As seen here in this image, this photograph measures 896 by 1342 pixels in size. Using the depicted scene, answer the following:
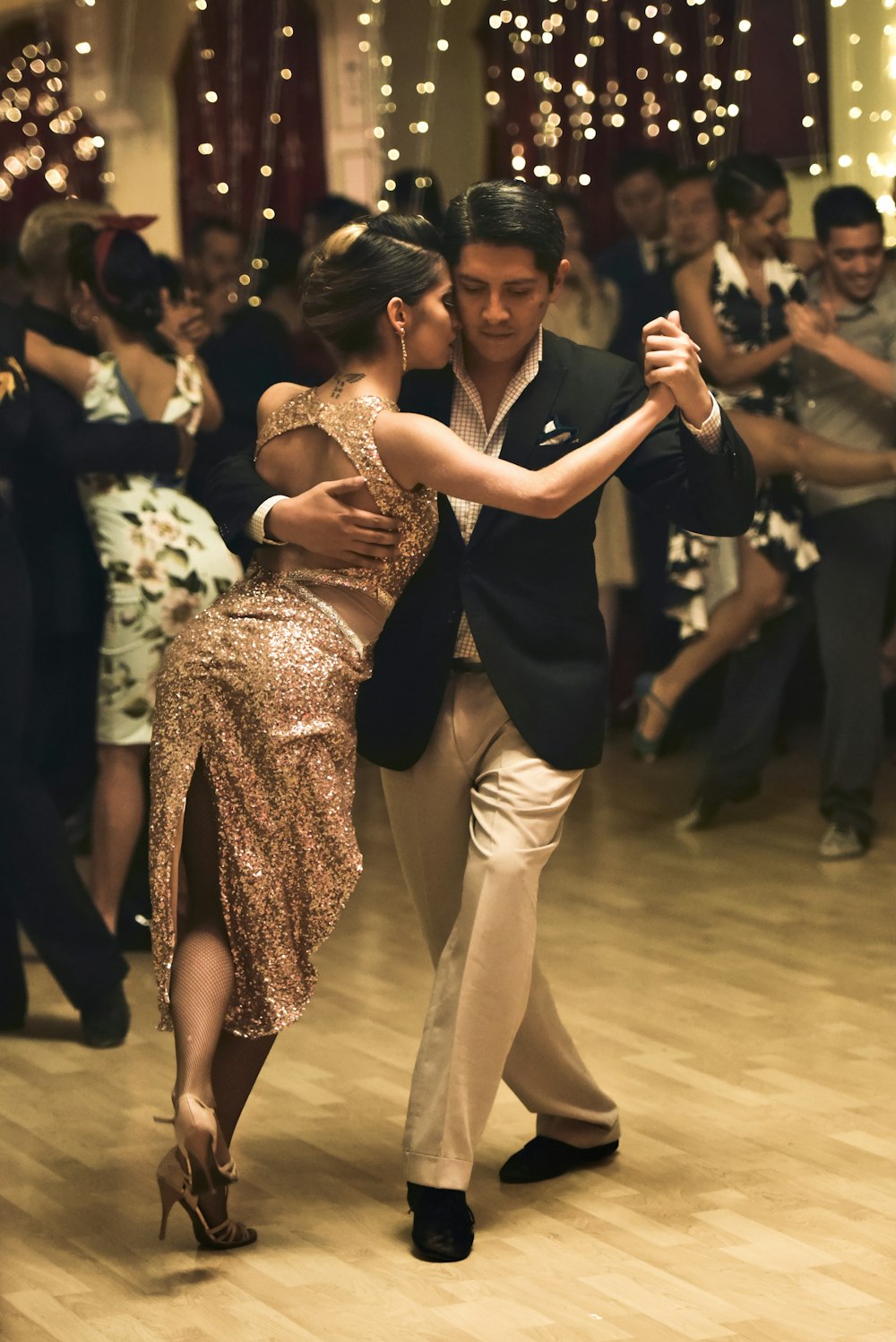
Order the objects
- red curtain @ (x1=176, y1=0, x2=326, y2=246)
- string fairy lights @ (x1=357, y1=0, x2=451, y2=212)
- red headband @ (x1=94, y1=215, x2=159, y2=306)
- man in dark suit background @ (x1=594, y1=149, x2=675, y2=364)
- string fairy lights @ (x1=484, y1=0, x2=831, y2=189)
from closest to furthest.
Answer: red headband @ (x1=94, y1=215, x2=159, y2=306) → man in dark suit background @ (x1=594, y1=149, x2=675, y2=364) → string fairy lights @ (x1=484, y1=0, x2=831, y2=189) → string fairy lights @ (x1=357, y1=0, x2=451, y2=212) → red curtain @ (x1=176, y1=0, x2=326, y2=246)

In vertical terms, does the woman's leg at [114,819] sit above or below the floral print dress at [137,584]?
below

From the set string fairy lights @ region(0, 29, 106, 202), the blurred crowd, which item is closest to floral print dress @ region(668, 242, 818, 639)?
the blurred crowd

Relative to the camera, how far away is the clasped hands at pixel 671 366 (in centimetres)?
277

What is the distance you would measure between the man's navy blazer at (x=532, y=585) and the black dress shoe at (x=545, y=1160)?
632 mm

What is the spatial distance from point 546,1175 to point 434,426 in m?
1.17

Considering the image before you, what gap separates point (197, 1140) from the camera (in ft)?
8.96

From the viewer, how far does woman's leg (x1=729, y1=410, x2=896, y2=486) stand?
5.52 meters

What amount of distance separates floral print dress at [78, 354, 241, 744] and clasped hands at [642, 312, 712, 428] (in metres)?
1.98

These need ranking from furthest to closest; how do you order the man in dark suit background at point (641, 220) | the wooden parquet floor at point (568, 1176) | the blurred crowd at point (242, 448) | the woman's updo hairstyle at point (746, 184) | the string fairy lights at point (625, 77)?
the string fairy lights at point (625, 77) → the man in dark suit background at point (641, 220) → the woman's updo hairstyle at point (746, 184) → the blurred crowd at point (242, 448) → the wooden parquet floor at point (568, 1176)

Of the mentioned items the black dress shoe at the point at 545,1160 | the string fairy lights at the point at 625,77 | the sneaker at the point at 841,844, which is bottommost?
the sneaker at the point at 841,844

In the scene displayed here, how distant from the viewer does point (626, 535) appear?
716cm

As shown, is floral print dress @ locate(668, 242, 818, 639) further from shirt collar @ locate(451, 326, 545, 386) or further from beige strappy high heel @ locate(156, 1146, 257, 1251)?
beige strappy high heel @ locate(156, 1146, 257, 1251)

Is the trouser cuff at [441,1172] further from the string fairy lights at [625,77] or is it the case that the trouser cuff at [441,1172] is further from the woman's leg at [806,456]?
the string fairy lights at [625,77]

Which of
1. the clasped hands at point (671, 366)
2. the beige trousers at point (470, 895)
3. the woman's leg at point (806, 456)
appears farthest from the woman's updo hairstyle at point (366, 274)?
the woman's leg at point (806, 456)
